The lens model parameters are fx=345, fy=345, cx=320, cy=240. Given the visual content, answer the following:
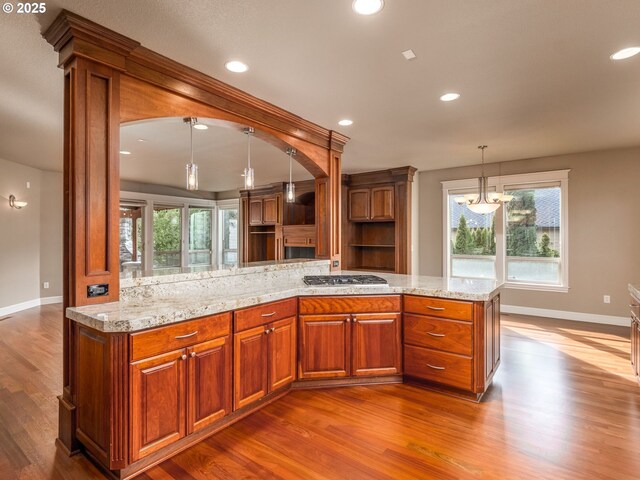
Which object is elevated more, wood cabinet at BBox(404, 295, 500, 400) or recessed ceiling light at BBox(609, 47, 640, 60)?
recessed ceiling light at BBox(609, 47, 640, 60)

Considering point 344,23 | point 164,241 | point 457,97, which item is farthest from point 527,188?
point 164,241

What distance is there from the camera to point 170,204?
849cm

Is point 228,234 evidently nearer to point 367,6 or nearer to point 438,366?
point 438,366

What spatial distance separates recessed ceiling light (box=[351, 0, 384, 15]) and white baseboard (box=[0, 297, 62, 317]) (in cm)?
693

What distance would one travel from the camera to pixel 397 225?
6.16m

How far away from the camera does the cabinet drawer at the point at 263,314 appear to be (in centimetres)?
238

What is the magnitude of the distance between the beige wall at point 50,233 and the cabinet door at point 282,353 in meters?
6.28

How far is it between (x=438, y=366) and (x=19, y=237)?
23.2 feet

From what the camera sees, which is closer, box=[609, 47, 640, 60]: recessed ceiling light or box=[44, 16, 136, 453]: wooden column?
box=[44, 16, 136, 453]: wooden column

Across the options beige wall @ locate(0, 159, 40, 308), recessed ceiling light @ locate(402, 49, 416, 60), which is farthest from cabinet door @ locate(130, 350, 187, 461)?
beige wall @ locate(0, 159, 40, 308)

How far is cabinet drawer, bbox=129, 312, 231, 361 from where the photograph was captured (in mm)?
1845

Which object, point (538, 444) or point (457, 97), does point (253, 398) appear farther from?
point (457, 97)

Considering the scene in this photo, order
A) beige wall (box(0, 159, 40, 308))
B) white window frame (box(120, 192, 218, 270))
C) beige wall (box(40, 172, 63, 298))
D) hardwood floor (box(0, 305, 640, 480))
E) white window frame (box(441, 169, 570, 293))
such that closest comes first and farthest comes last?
hardwood floor (box(0, 305, 640, 480)) < white window frame (box(441, 169, 570, 293)) < beige wall (box(0, 159, 40, 308)) < beige wall (box(40, 172, 63, 298)) < white window frame (box(120, 192, 218, 270))

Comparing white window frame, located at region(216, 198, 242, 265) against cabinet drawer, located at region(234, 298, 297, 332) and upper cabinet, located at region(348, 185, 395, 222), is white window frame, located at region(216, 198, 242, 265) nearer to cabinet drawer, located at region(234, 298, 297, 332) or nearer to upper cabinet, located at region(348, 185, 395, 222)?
upper cabinet, located at region(348, 185, 395, 222)
